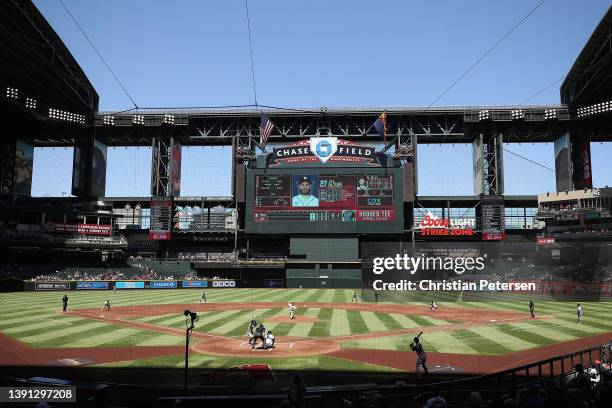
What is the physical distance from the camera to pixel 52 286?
201 ft

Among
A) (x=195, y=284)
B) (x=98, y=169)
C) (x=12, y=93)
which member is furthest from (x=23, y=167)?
(x=195, y=284)

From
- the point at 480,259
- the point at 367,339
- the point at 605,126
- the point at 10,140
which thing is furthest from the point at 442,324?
the point at 10,140

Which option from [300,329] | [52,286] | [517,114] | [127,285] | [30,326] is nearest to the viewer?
[300,329]

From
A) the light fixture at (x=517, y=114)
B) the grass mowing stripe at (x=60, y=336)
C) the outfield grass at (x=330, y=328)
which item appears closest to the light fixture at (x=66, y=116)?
the outfield grass at (x=330, y=328)

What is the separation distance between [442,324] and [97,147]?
68.5 meters

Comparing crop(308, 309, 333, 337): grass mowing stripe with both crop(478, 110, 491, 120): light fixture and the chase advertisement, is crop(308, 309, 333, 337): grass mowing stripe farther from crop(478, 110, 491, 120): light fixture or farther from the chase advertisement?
crop(478, 110, 491, 120): light fixture

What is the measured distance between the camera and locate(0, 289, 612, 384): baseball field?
21917 millimetres

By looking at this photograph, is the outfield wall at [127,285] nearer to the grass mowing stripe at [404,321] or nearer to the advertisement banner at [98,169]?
the advertisement banner at [98,169]

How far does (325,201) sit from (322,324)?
131ft

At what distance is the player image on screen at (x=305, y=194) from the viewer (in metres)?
72.3

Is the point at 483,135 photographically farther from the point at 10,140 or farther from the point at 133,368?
the point at 10,140

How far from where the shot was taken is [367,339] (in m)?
27.8

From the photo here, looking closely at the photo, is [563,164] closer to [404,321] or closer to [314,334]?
[404,321]

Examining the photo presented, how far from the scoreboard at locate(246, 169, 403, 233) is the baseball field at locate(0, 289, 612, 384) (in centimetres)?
2741
